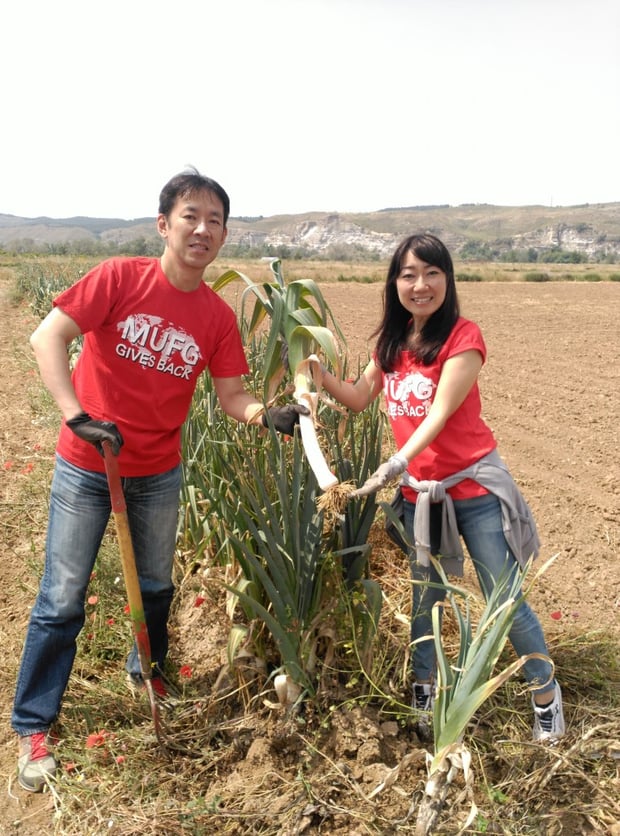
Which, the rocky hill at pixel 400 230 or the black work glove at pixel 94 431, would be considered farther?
the rocky hill at pixel 400 230

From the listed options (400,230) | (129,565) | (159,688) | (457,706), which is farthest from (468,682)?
(400,230)

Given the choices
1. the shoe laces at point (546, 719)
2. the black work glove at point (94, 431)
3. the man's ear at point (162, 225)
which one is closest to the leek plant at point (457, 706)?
the shoe laces at point (546, 719)

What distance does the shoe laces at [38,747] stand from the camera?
6.46 ft

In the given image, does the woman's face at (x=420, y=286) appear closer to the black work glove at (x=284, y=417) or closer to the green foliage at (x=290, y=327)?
the green foliage at (x=290, y=327)

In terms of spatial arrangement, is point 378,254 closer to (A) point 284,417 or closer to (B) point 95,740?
(A) point 284,417

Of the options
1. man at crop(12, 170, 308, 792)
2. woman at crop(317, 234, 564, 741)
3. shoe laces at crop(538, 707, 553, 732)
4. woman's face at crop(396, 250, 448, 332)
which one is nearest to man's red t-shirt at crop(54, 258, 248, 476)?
man at crop(12, 170, 308, 792)

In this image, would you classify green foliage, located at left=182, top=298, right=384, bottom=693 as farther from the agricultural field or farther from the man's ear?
the man's ear

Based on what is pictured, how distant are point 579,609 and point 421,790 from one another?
156 centimetres

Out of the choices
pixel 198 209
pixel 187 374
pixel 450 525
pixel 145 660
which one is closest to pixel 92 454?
pixel 187 374

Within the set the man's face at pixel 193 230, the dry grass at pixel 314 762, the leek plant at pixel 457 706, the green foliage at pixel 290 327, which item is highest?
the man's face at pixel 193 230

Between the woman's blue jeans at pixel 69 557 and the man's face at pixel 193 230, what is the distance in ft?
2.21

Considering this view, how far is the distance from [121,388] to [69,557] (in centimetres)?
52

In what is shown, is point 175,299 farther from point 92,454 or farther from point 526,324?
point 526,324

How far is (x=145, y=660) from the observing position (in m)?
1.98
